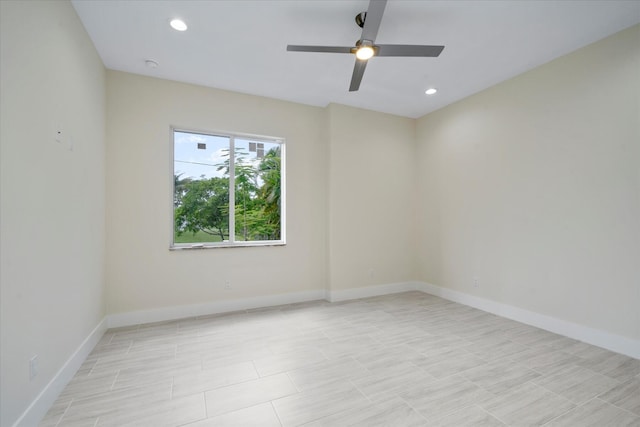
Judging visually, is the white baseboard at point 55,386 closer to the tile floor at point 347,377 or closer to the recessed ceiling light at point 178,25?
the tile floor at point 347,377

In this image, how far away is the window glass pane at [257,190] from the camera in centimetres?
389

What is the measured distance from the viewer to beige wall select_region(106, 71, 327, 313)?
3162 millimetres

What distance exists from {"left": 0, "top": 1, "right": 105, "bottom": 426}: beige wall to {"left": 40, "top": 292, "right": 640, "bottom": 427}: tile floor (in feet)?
1.51

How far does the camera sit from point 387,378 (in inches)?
83.4

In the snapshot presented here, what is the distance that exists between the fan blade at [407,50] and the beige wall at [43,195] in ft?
7.74

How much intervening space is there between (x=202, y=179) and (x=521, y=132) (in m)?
4.05

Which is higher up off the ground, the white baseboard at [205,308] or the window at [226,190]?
the window at [226,190]

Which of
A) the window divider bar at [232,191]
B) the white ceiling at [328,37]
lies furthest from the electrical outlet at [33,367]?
the white ceiling at [328,37]

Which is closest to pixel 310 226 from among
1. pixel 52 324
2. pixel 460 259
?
pixel 460 259

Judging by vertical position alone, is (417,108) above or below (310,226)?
above

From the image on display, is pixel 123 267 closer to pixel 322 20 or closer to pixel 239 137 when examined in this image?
pixel 239 137

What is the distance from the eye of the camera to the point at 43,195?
5.83 ft

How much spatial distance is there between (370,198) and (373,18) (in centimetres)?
277

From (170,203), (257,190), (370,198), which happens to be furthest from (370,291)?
(170,203)
